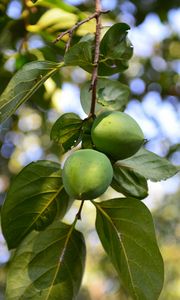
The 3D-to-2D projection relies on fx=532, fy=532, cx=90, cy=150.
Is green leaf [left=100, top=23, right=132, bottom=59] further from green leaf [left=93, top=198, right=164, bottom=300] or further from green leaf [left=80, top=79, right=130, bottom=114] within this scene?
green leaf [left=93, top=198, right=164, bottom=300]

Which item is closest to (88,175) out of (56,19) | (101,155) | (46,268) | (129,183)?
(101,155)

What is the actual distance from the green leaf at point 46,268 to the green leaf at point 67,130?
0.23 meters

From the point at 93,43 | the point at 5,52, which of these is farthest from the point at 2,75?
the point at 93,43

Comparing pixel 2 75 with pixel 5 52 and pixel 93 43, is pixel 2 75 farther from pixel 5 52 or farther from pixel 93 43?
pixel 93 43

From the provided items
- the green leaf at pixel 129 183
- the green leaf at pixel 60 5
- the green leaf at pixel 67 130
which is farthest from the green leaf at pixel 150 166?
the green leaf at pixel 60 5

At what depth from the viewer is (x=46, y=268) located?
51.3 inches

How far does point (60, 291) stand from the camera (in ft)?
4.27

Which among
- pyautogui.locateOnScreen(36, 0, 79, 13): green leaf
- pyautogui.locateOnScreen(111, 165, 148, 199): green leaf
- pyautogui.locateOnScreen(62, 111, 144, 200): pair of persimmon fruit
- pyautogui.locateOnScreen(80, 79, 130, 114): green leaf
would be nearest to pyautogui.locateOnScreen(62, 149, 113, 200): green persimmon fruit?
pyautogui.locateOnScreen(62, 111, 144, 200): pair of persimmon fruit

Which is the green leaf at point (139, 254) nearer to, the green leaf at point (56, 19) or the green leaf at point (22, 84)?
the green leaf at point (22, 84)

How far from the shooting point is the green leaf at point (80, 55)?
3.77 feet

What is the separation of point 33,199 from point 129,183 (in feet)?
0.78

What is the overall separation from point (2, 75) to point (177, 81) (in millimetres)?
1411

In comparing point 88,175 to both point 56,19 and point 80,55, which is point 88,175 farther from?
point 56,19

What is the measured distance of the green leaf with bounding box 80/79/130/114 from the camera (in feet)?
4.35
